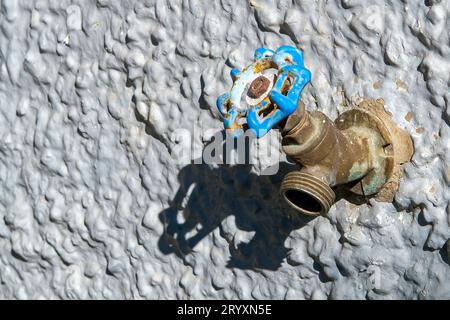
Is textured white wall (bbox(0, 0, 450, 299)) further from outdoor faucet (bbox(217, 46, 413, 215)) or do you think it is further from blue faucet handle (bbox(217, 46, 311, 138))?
blue faucet handle (bbox(217, 46, 311, 138))

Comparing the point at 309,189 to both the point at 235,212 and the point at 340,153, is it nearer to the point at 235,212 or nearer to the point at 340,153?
the point at 340,153

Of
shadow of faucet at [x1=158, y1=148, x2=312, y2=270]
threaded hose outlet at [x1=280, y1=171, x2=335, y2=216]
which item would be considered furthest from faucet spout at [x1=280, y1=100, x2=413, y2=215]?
shadow of faucet at [x1=158, y1=148, x2=312, y2=270]

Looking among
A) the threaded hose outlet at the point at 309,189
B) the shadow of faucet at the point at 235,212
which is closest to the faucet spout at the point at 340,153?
the threaded hose outlet at the point at 309,189

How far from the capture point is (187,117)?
1009 mm

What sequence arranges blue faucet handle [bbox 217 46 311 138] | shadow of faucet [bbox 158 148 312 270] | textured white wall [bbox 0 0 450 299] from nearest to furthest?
blue faucet handle [bbox 217 46 311 138] < textured white wall [bbox 0 0 450 299] < shadow of faucet [bbox 158 148 312 270]

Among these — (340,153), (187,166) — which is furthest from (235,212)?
(340,153)

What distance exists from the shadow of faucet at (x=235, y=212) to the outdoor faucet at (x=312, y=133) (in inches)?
4.0

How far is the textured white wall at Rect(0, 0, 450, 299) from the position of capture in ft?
2.79

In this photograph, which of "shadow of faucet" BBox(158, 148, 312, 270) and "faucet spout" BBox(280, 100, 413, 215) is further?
"shadow of faucet" BBox(158, 148, 312, 270)

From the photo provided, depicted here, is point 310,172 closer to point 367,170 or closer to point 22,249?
point 367,170

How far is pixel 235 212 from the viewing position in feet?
3.25

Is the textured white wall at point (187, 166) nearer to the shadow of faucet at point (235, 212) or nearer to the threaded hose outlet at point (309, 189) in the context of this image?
the shadow of faucet at point (235, 212)
